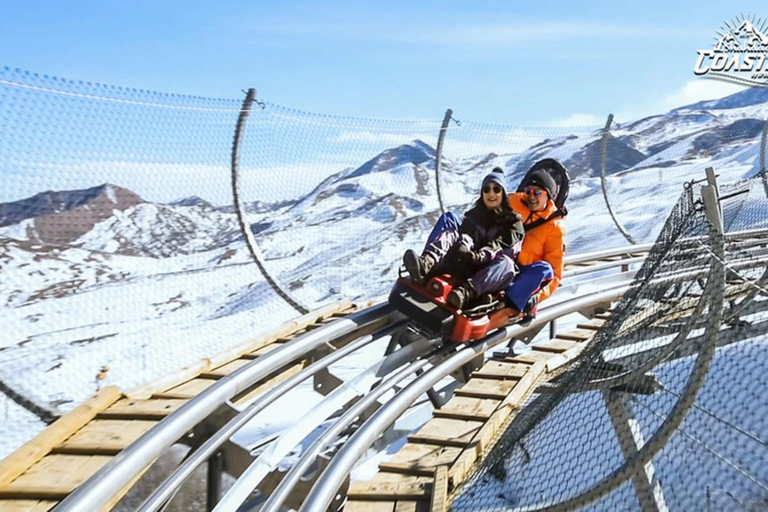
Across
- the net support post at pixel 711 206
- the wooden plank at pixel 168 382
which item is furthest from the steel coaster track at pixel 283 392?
the net support post at pixel 711 206

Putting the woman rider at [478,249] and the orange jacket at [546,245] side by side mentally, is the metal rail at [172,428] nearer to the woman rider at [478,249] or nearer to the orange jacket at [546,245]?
the woman rider at [478,249]

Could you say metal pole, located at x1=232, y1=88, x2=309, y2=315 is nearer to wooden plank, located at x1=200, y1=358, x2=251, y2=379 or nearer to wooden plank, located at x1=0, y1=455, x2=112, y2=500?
wooden plank, located at x1=200, y1=358, x2=251, y2=379

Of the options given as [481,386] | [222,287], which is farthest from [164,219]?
[481,386]

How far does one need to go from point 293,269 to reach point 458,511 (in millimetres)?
2177

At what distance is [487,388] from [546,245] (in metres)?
0.94

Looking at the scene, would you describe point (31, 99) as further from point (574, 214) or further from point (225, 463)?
point (574, 214)

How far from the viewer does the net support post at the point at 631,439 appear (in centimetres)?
300

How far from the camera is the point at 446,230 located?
3865 mm

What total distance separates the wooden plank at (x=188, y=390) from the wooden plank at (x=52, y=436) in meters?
0.19

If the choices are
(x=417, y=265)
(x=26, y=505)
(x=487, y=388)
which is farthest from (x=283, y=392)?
(x=487, y=388)

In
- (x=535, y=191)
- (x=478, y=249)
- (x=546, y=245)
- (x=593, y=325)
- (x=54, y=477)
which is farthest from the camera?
(x=593, y=325)

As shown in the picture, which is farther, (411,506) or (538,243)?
(538,243)

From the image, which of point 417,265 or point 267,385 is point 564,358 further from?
point 267,385

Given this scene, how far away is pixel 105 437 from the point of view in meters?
2.55
